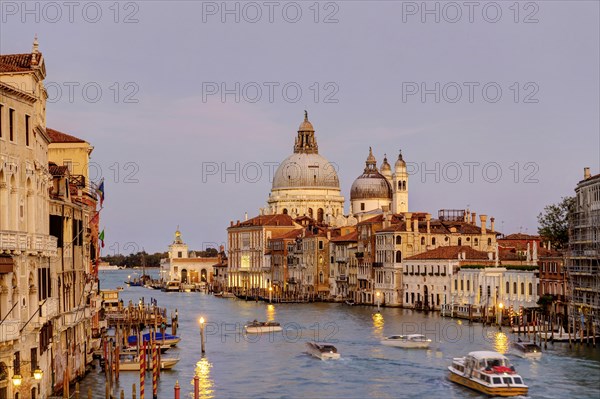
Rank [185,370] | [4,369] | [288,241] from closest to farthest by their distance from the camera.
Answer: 1. [4,369]
2. [185,370]
3. [288,241]

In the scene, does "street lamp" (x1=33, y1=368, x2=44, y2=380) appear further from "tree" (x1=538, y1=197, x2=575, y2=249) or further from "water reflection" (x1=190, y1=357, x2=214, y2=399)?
"tree" (x1=538, y1=197, x2=575, y2=249)

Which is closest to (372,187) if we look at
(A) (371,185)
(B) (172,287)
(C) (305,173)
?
(A) (371,185)

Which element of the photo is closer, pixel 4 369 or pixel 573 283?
pixel 4 369

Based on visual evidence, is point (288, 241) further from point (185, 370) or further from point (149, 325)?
point (185, 370)

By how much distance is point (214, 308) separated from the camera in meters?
76.6

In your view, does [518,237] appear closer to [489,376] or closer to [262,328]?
[262,328]

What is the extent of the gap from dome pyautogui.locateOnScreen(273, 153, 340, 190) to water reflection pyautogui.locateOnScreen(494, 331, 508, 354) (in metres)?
69.0

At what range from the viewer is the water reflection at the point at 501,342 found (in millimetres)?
40975

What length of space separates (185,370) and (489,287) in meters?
25.1

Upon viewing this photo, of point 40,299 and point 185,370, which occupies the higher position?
point 40,299

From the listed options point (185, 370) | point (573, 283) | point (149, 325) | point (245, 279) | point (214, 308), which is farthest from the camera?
point (245, 279)

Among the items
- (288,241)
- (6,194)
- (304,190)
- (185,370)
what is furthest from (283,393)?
(304,190)

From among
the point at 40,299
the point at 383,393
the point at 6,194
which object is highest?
the point at 6,194

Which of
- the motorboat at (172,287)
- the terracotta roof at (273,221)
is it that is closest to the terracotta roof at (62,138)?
the terracotta roof at (273,221)
